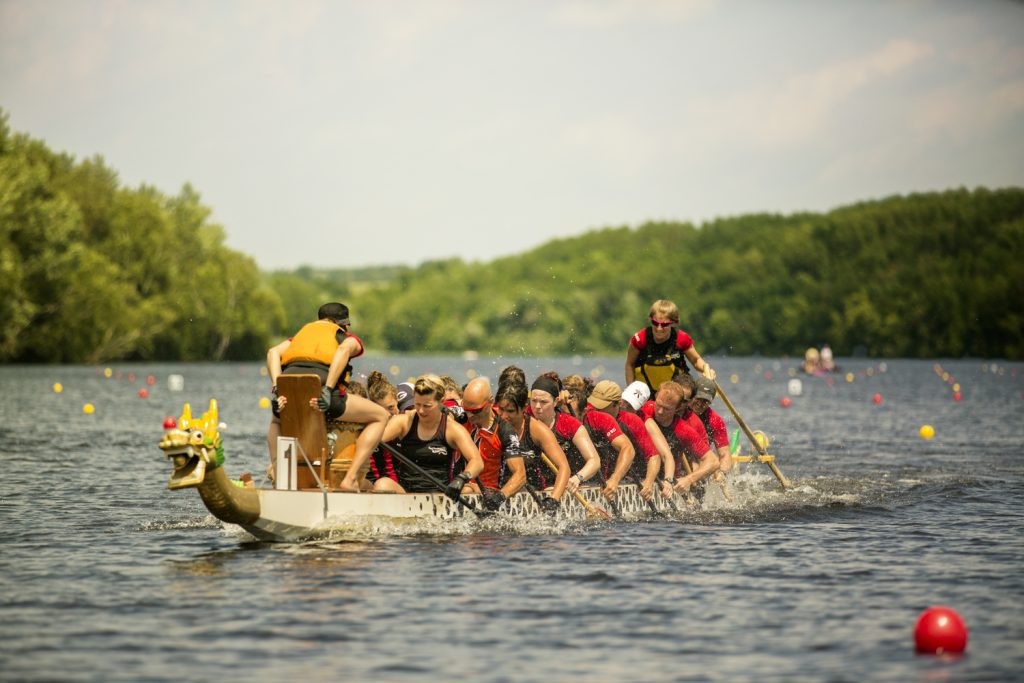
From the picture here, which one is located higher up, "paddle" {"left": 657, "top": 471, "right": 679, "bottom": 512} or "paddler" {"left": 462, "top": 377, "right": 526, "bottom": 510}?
"paddler" {"left": 462, "top": 377, "right": 526, "bottom": 510}

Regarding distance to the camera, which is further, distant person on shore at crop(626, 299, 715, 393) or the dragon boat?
distant person on shore at crop(626, 299, 715, 393)

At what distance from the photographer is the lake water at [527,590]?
9.70 m

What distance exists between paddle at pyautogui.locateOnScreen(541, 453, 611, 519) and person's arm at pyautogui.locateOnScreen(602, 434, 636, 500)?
27 centimetres

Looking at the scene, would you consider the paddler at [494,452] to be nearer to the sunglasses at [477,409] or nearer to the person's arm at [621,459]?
the sunglasses at [477,409]

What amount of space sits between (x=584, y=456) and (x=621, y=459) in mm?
541

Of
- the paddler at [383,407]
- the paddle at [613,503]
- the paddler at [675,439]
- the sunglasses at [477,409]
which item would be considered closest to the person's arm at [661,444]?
the paddler at [675,439]

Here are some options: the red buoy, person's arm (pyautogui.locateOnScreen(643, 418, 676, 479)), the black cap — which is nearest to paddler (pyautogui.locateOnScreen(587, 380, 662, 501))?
person's arm (pyautogui.locateOnScreen(643, 418, 676, 479))

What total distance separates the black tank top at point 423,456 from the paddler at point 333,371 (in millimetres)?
675

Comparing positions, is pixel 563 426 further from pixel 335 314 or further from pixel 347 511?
pixel 335 314

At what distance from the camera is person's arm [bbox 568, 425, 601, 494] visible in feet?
50.9

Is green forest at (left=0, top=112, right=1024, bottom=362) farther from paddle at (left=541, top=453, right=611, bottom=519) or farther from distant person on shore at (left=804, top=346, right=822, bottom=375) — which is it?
paddle at (left=541, top=453, right=611, bottom=519)

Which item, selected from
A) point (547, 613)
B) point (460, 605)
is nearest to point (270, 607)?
point (460, 605)

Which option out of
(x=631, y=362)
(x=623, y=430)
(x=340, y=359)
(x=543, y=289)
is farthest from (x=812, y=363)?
(x=543, y=289)

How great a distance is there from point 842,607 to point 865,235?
143 meters
